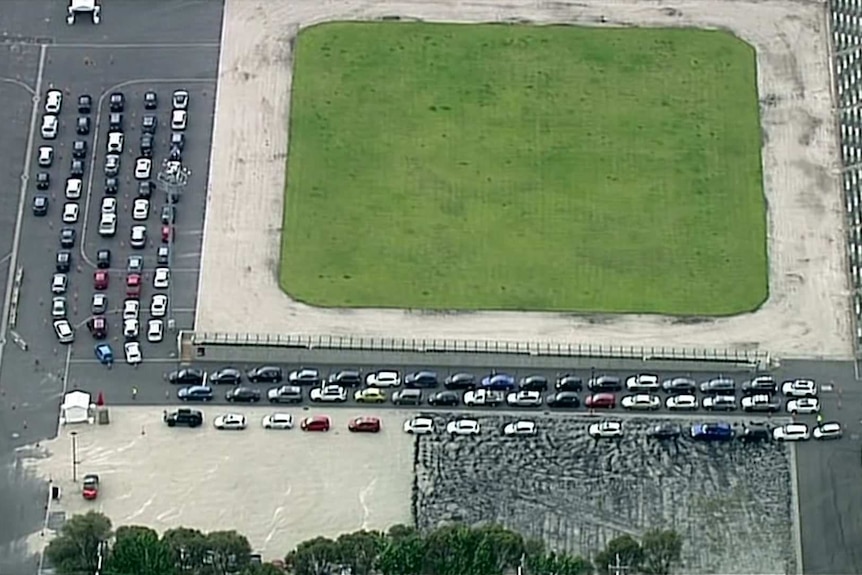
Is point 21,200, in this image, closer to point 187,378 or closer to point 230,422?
point 187,378

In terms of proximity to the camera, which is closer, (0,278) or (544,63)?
(0,278)

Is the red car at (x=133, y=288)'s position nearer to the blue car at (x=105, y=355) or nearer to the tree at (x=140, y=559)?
the blue car at (x=105, y=355)

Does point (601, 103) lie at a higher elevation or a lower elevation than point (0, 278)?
higher

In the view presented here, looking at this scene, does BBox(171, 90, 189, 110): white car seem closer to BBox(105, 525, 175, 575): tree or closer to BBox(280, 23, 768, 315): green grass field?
BBox(280, 23, 768, 315): green grass field

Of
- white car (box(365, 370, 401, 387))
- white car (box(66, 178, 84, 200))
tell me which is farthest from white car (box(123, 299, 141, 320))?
white car (box(365, 370, 401, 387))

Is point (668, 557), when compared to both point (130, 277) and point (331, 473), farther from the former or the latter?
point (130, 277)

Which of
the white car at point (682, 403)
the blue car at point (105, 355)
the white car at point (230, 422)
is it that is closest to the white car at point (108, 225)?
the blue car at point (105, 355)

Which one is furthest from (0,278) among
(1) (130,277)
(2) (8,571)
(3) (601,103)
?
(3) (601,103)
